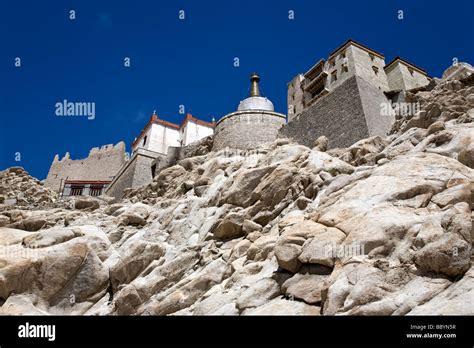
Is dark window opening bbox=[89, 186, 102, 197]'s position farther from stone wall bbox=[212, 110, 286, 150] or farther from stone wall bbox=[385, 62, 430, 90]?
stone wall bbox=[385, 62, 430, 90]

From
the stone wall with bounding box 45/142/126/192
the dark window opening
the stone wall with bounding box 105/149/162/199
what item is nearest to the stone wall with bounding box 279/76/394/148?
the stone wall with bounding box 105/149/162/199

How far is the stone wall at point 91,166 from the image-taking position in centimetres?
5843

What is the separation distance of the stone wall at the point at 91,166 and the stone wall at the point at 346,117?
122 ft

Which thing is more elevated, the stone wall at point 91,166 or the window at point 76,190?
the stone wall at point 91,166

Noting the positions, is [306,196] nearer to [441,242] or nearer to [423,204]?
[423,204]

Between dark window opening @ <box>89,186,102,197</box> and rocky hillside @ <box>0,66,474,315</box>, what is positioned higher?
dark window opening @ <box>89,186,102,197</box>

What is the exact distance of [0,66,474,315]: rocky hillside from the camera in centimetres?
911

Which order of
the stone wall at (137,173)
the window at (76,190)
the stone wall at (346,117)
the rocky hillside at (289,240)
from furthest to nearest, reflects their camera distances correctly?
the window at (76,190) → the stone wall at (137,173) → the stone wall at (346,117) → the rocky hillside at (289,240)

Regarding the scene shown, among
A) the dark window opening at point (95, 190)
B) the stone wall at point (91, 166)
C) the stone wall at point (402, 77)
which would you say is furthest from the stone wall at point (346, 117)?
the stone wall at point (91, 166)

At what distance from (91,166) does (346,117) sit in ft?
148

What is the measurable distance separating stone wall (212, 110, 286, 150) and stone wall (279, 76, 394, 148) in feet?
17.9
